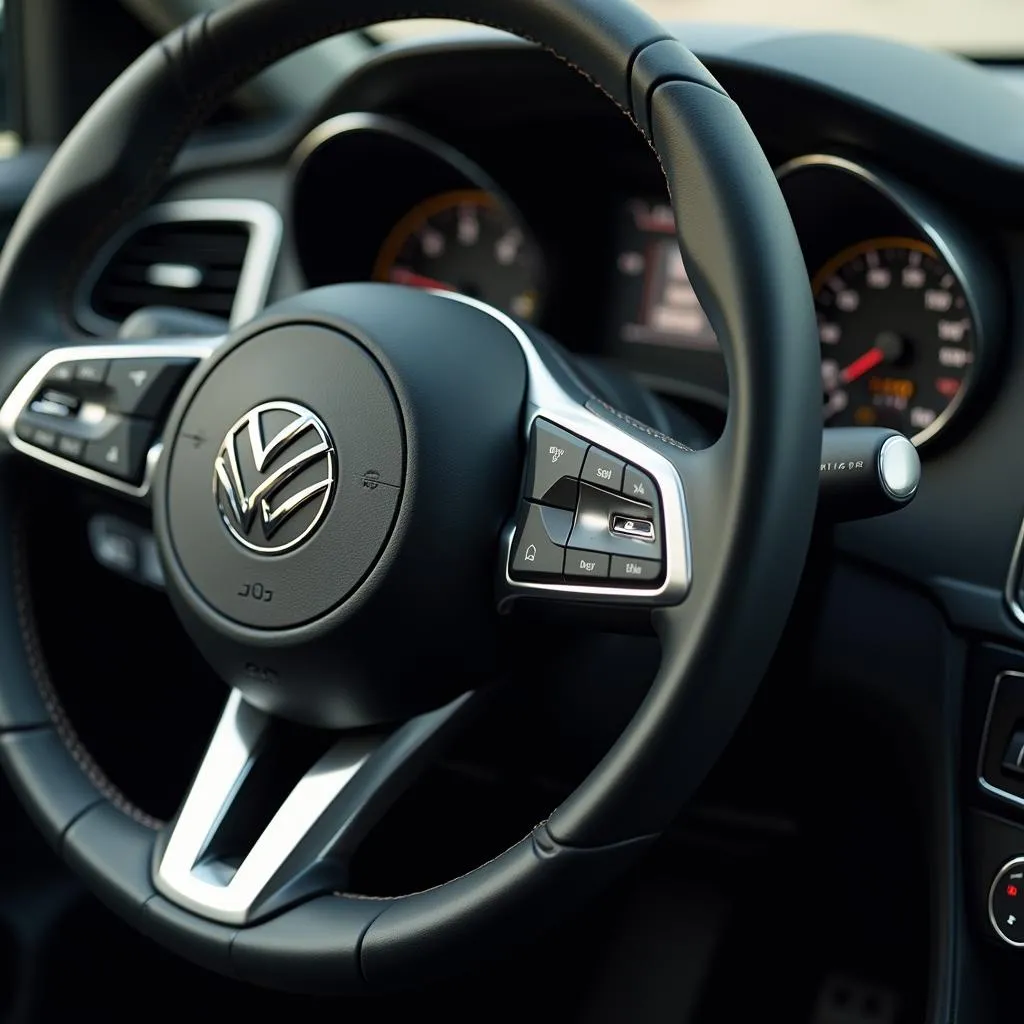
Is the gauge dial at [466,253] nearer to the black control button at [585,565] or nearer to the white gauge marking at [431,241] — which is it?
the white gauge marking at [431,241]

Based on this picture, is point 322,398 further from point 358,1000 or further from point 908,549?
point 358,1000

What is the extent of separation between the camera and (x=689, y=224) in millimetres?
785

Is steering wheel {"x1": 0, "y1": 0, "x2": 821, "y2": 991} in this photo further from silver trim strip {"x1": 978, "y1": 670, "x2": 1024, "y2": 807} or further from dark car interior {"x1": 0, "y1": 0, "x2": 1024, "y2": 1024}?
silver trim strip {"x1": 978, "y1": 670, "x2": 1024, "y2": 807}

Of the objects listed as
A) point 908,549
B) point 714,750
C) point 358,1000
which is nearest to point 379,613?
point 714,750

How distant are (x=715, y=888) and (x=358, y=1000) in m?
0.39

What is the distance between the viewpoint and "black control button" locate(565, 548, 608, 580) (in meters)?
0.82

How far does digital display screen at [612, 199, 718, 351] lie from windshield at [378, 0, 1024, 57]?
0.21 m

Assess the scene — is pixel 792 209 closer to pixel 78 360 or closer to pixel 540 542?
pixel 540 542

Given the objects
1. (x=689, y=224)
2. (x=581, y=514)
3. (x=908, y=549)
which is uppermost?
(x=689, y=224)

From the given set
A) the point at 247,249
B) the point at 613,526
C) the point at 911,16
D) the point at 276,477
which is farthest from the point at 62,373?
the point at 911,16

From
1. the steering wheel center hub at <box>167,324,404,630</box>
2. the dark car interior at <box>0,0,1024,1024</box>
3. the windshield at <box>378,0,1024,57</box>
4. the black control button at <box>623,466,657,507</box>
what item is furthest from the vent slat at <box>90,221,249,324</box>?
the black control button at <box>623,466,657,507</box>

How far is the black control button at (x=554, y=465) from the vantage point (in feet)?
2.84

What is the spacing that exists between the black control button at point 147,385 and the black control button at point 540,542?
345mm

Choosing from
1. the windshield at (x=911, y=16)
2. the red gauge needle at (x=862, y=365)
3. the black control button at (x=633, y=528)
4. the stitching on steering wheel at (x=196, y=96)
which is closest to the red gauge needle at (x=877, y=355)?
the red gauge needle at (x=862, y=365)
